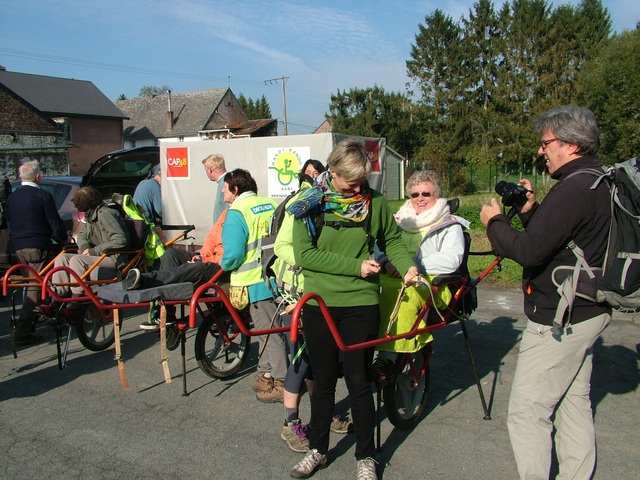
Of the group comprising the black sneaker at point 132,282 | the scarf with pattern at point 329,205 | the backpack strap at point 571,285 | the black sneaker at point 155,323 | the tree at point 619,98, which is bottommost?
the black sneaker at point 155,323

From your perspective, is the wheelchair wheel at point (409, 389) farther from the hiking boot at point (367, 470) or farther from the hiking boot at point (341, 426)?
the hiking boot at point (367, 470)

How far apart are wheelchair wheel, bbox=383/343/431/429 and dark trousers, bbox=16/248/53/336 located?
13.3 ft

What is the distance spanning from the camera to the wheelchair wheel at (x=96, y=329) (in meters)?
6.06

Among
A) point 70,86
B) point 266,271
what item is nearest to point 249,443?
point 266,271

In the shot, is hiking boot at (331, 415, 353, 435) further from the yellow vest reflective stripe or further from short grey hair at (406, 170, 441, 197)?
short grey hair at (406, 170, 441, 197)

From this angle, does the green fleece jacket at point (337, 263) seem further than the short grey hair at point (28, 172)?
No

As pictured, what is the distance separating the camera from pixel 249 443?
4051 millimetres

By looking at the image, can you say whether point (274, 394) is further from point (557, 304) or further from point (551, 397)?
point (557, 304)

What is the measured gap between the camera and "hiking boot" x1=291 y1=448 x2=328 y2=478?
11.5ft

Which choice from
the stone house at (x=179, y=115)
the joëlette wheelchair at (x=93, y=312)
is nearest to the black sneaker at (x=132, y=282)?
the joëlette wheelchair at (x=93, y=312)

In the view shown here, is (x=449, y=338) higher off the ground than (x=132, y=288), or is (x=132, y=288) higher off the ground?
(x=132, y=288)

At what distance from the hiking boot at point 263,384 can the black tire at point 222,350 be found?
1.48 feet

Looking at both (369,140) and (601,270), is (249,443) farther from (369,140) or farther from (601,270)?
(369,140)

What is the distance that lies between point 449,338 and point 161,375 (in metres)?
2.94
